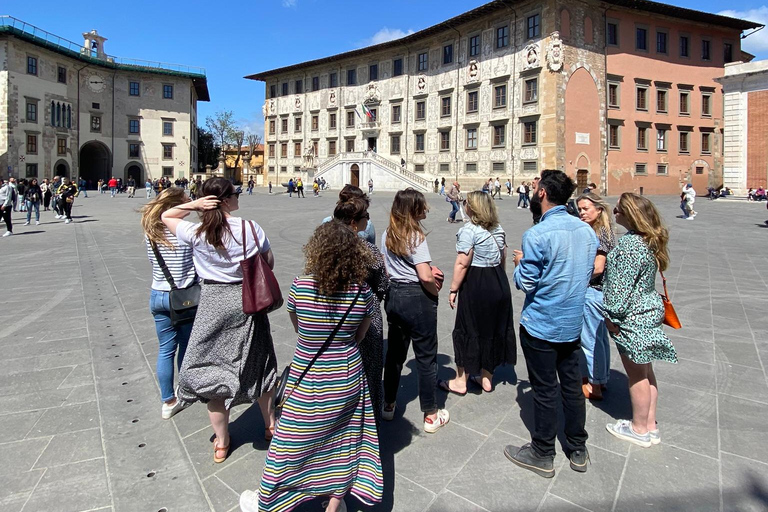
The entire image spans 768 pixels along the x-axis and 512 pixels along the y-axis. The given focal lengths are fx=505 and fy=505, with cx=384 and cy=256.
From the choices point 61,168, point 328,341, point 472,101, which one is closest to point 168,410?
point 328,341

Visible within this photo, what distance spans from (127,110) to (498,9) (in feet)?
119

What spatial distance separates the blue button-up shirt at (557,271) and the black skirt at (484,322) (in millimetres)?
934

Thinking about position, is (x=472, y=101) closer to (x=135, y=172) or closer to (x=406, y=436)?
(x=135, y=172)

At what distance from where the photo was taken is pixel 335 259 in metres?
2.37

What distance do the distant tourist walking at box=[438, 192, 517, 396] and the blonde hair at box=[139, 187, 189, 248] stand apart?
6.90 feet

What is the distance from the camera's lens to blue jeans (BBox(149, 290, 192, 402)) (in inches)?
143

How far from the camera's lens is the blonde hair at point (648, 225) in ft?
10.4

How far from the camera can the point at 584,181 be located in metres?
34.7

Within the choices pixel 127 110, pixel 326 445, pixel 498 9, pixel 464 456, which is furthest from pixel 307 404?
pixel 127 110

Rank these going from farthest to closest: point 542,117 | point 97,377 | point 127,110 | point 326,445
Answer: point 127,110
point 542,117
point 97,377
point 326,445

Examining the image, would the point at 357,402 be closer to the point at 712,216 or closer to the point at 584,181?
the point at 712,216

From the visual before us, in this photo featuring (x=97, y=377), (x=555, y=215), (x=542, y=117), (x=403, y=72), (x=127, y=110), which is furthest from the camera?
(x=127, y=110)

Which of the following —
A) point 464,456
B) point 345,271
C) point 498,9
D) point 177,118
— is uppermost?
point 498,9

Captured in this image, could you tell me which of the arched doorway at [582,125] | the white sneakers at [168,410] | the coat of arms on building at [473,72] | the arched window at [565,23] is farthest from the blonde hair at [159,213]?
the coat of arms on building at [473,72]
